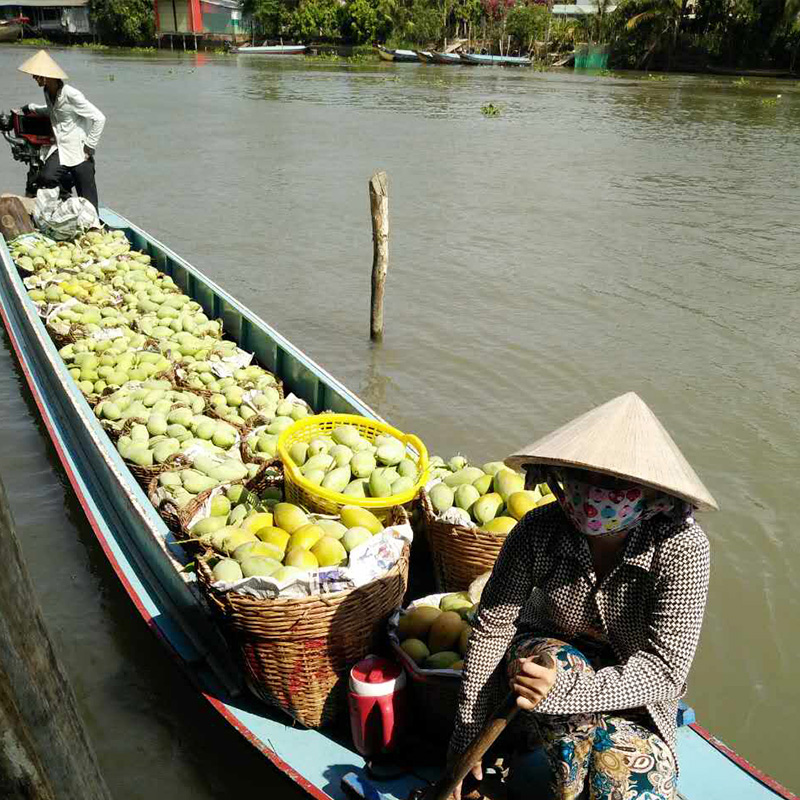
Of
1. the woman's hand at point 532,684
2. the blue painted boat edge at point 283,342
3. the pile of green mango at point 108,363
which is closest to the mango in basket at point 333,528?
the blue painted boat edge at point 283,342

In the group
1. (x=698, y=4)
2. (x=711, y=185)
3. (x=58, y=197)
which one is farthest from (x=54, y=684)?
(x=698, y=4)

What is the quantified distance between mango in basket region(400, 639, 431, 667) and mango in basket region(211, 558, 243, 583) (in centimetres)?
60

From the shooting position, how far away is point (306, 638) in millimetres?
2504

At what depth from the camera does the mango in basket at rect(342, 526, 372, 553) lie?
2742 millimetres

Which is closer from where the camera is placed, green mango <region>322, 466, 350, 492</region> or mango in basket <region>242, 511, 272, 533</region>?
mango in basket <region>242, 511, 272, 533</region>

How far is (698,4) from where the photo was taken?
40531 millimetres

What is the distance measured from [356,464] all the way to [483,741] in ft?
4.72

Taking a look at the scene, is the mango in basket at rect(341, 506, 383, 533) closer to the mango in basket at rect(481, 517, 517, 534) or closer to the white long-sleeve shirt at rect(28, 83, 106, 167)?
the mango in basket at rect(481, 517, 517, 534)

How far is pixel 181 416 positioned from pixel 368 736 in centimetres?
207

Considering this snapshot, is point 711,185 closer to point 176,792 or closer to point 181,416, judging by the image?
point 181,416

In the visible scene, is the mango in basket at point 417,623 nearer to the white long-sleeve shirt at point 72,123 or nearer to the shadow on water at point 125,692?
the shadow on water at point 125,692

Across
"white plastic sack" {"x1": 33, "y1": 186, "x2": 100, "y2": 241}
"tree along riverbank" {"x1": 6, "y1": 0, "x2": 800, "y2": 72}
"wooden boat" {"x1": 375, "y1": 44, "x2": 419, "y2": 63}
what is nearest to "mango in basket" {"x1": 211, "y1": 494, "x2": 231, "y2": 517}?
"white plastic sack" {"x1": 33, "y1": 186, "x2": 100, "y2": 241}

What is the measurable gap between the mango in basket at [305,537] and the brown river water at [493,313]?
1024 millimetres

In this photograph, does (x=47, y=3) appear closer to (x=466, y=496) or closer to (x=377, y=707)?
(x=466, y=496)
